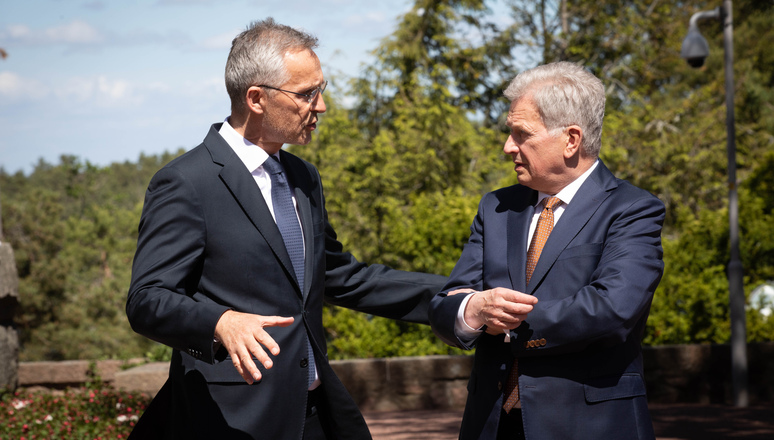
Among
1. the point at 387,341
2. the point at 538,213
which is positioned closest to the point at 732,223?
the point at 387,341

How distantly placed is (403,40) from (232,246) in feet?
73.3

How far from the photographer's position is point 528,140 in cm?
276

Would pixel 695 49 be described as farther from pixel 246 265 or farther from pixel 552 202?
pixel 246 265

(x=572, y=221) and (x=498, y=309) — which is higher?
(x=572, y=221)

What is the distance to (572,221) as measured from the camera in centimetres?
269

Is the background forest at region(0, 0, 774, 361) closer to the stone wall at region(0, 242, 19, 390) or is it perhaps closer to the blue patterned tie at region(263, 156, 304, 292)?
the stone wall at region(0, 242, 19, 390)

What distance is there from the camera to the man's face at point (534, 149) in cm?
273

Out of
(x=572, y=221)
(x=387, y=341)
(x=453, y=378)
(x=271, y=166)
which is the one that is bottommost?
(x=453, y=378)

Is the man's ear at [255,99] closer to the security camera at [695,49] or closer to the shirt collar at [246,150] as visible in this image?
the shirt collar at [246,150]

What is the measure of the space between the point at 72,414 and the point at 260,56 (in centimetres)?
586

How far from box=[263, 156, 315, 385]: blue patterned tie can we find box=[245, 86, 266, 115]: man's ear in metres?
0.22

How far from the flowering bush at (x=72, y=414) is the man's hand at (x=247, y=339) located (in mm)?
4784

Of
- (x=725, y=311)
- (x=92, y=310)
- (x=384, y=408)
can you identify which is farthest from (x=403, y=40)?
(x=92, y=310)

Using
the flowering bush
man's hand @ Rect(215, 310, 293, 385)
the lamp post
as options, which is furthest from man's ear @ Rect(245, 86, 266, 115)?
the lamp post
